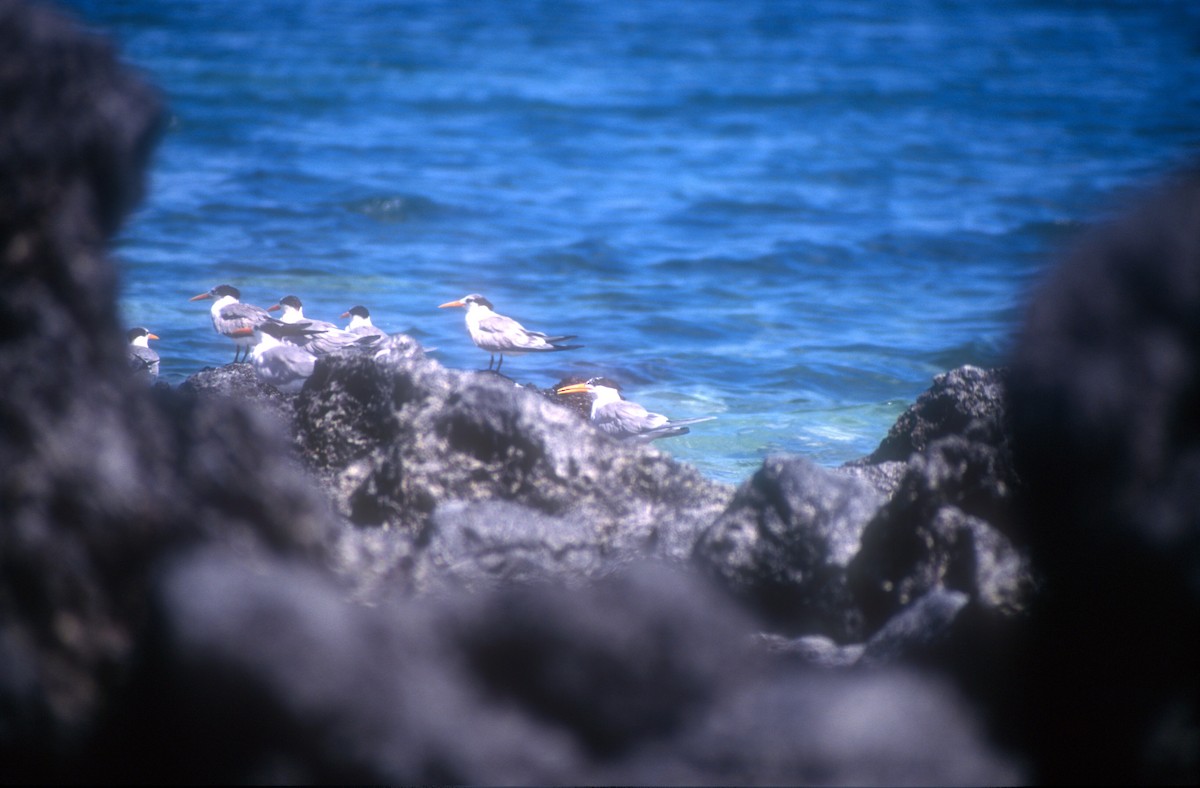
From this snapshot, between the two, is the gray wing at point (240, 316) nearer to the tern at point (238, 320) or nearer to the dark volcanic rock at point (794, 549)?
the tern at point (238, 320)

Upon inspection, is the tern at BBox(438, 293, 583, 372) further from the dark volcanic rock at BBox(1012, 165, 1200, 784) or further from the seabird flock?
the dark volcanic rock at BBox(1012, 165, 1200, 784)

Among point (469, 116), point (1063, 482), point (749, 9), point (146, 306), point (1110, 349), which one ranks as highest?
point (749, 9)

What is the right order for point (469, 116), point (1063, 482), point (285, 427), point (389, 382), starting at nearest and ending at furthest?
point (1063, 482) < point (389, 382) < point (285, 427) < point (469, 116)

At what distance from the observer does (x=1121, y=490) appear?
8.77 feet

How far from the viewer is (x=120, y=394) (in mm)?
2652

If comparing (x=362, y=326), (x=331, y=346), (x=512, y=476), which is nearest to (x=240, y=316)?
(x=362, y=326)

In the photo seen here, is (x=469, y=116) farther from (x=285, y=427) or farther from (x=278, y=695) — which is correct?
(x=278, y=695)

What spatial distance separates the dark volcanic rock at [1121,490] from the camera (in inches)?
101

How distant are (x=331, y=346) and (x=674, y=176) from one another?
534 inches

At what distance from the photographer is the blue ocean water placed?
10711mm

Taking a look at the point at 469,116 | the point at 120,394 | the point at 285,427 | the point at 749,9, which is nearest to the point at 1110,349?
the point at 120,394

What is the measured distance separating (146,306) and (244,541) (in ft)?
31.0

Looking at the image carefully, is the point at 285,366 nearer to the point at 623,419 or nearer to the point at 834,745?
the point at 623,419

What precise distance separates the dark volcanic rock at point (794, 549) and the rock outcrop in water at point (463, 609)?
0.26 metres
